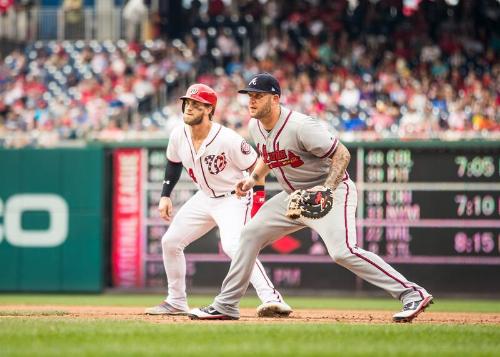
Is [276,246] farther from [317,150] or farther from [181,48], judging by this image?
[181,48]

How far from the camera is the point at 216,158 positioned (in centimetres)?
929

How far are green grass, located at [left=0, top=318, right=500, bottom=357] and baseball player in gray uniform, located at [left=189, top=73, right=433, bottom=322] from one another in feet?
1.29

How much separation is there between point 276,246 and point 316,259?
55 centimetres

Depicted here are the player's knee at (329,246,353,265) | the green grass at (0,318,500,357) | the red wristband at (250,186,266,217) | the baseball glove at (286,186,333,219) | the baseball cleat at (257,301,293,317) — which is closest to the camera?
the green grass at (0,318,500,357)

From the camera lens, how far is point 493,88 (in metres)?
17.6

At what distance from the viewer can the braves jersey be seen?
7980 mm

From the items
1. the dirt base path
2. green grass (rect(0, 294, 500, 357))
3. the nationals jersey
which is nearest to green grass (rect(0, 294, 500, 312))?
the dirt base path

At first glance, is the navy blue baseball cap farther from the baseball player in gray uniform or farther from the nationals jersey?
the nationals jersey

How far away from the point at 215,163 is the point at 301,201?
Result: 5.10 ft

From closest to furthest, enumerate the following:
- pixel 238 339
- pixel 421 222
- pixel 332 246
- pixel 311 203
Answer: pixel 238 339 → pixel 311 203 → pixel 332 246 → pixel 421 222

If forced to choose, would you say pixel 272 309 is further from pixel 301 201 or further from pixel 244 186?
pixel 301 201

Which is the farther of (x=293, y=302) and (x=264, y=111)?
(x=293, y=302)

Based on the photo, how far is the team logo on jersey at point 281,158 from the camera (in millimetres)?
8164

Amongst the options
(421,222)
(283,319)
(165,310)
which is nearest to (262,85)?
(283,319)
